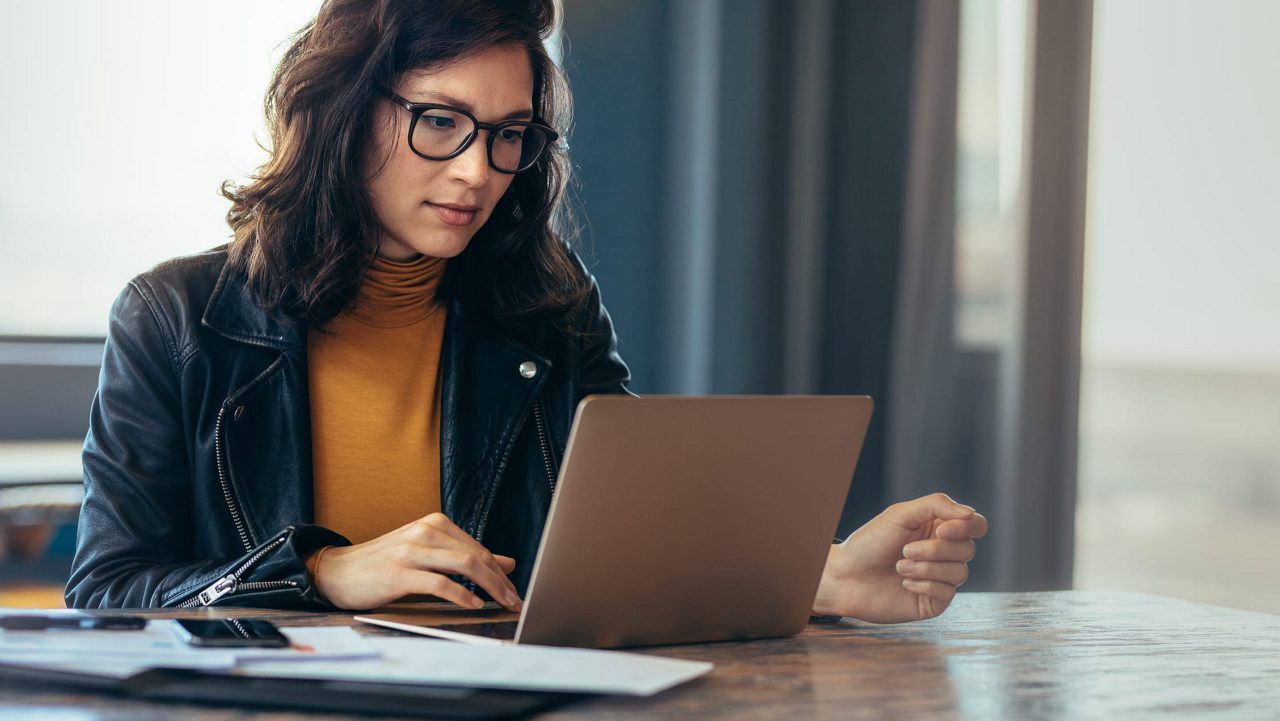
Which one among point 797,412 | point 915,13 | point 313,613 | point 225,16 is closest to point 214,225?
point 225,16

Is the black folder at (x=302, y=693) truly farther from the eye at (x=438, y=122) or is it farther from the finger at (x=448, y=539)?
the eye at (x=438, y=122)

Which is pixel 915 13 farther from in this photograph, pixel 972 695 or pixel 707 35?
pixel 972 695

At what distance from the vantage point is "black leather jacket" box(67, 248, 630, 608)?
1257mm

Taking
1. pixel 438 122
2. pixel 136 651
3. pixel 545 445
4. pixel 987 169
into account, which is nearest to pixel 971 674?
pixel 136 651

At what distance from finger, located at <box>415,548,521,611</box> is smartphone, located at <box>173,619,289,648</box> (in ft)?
0.55

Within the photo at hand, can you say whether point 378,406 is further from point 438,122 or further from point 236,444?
point 438,122

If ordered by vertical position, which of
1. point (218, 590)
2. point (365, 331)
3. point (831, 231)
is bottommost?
point (218, 590)

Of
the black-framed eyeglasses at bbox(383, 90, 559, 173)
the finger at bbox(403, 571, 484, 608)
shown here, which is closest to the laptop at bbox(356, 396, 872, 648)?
the finger at bbox(403, 571, 484, 608)

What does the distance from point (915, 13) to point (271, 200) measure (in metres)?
2.08

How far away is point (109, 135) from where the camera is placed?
12.5 feet

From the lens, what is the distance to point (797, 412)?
3.15 ft

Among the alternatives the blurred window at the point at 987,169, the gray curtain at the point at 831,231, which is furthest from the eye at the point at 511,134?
the blurred window at the point at 987,169

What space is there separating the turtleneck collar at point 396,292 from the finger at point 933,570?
82 centimetres

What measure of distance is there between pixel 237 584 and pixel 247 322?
455mm
